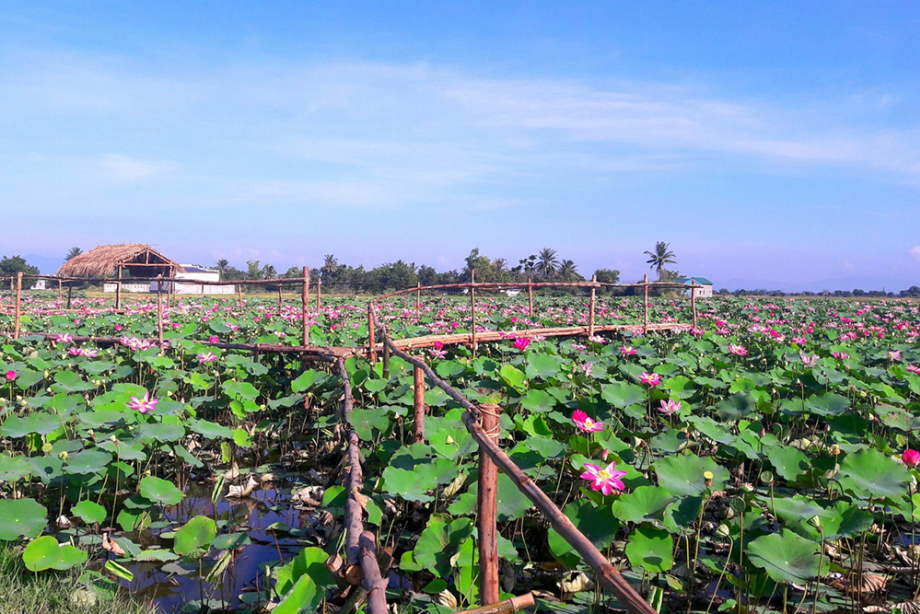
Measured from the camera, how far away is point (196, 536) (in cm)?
228

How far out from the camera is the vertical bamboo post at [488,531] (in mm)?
1705

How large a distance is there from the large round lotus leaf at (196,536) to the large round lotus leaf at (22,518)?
0.58 metres

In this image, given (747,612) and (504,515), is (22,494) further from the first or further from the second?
(747,612)

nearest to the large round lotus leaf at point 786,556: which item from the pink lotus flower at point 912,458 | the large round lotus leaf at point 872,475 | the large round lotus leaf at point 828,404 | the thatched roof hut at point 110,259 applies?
the large round lotus leaf at point 872,475

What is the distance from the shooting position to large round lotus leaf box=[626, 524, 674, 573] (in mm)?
1945

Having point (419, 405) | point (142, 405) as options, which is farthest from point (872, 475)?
point (142, 405)

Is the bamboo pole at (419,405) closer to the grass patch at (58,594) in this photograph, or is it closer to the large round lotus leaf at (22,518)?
the grass patch at (58,594)

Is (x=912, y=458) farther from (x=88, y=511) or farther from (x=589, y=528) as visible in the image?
(x=88, y=511)

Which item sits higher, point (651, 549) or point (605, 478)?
point (605, 478)

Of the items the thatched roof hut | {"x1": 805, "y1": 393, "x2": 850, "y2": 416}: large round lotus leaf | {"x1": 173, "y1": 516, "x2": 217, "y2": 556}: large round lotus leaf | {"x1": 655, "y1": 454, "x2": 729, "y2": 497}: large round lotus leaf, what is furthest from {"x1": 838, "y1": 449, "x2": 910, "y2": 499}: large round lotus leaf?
the thatched roof hut

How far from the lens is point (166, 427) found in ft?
10.6

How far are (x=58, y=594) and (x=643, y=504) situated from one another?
2072 millimetres

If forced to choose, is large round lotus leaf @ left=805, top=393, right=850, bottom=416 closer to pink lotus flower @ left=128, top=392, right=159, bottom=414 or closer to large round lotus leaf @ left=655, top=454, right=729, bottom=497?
large round lotus leaf @ left=655, top=454, right=729, bottom=497

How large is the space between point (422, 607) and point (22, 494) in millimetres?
2387
